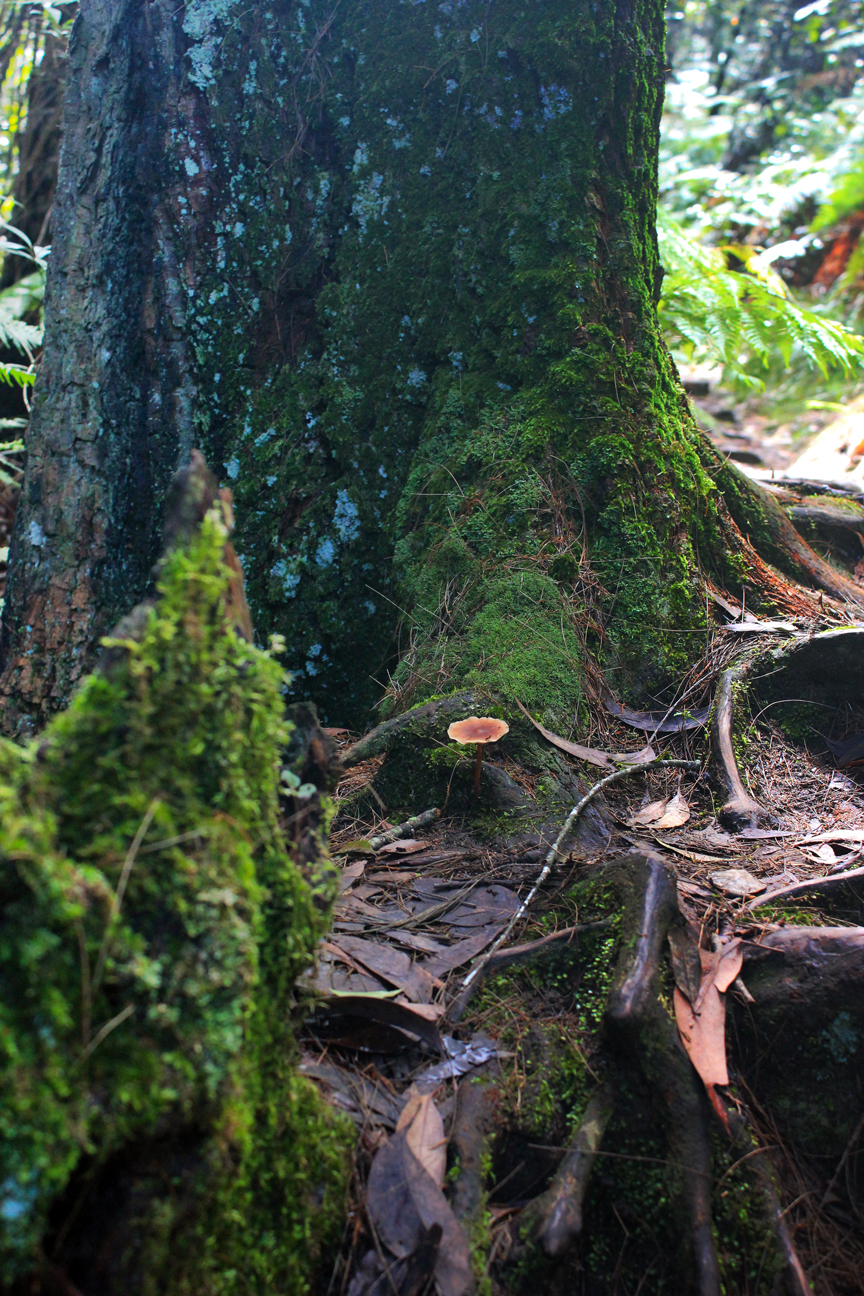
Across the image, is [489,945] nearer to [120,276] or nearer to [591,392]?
[591,392]

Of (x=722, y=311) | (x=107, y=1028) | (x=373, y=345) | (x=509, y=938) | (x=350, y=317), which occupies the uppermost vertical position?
(x=722, y=311)

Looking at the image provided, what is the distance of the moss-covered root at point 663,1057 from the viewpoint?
152 cm

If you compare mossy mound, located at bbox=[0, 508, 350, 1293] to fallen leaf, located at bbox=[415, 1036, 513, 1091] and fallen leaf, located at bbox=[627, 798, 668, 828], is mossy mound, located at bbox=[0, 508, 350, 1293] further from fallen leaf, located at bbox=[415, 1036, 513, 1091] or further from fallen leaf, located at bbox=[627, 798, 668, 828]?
fallen leaf, located at bbox=[627, 798, 668, 828]

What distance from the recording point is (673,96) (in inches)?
477

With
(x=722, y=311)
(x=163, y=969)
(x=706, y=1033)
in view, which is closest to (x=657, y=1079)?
Answer: (x=706, y=1033)

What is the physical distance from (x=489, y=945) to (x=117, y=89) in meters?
3.94

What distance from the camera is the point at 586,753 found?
270cm

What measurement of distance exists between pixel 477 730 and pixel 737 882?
877mm

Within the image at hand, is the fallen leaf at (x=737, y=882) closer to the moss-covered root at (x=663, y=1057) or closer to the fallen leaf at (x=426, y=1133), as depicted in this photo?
the moss-covered root at (x=663, y=1057)

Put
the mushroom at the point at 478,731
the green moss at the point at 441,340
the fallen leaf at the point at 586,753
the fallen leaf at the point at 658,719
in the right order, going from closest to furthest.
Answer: the mushroom at the point at 478,731 → the fallen leaf at the point at 586,753 → the fallen leaf at the point at 658,719 → the green moss at the point at 441,340

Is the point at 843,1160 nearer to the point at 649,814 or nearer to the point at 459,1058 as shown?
the point at 459,1058

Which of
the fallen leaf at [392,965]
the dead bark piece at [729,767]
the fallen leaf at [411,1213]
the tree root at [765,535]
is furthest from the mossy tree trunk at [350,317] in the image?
the fallen leaf at [411,1213]

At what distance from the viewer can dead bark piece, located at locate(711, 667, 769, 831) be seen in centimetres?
253

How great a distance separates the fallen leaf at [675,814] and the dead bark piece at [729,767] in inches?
4.7
